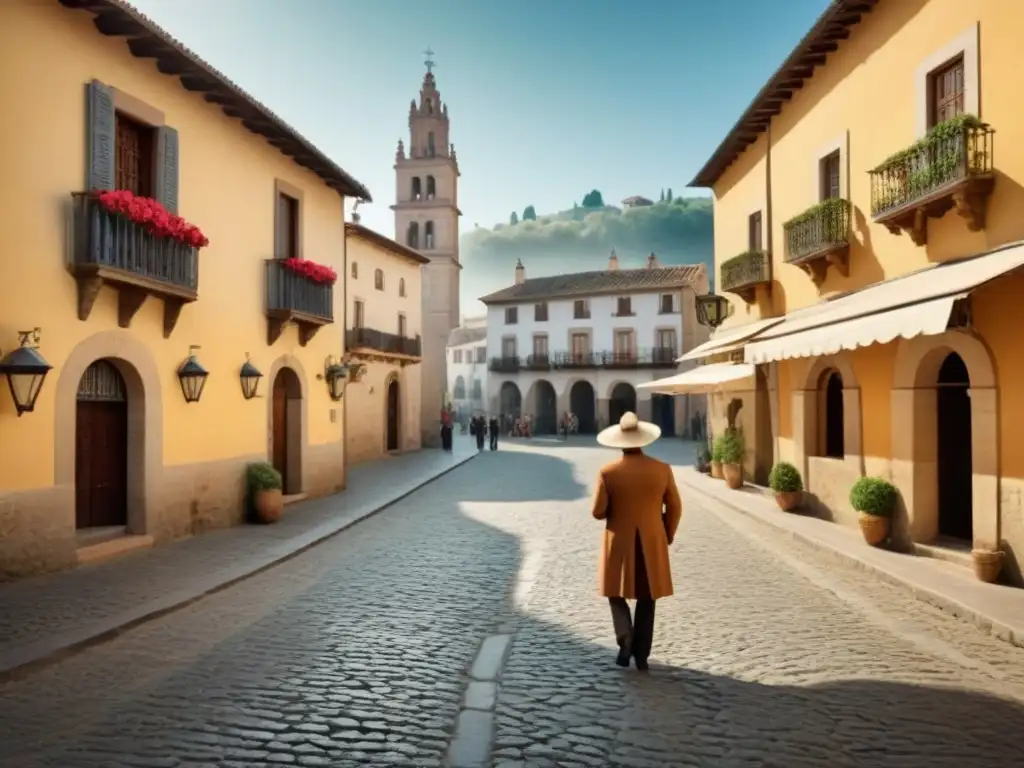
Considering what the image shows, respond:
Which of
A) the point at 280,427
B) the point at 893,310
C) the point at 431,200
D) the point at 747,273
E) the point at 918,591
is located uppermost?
the point at 431,200

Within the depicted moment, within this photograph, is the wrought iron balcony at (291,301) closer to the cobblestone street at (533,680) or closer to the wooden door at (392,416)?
the cobblestone street at (533,680)

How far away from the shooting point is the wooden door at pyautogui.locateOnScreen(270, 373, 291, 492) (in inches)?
662

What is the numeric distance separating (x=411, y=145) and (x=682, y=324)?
21.5 m

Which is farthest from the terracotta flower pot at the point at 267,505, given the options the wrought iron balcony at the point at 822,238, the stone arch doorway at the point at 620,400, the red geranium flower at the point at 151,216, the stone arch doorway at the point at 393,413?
the stone arch doorway at the point at 620,400

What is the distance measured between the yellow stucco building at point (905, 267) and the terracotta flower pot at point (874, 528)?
0.67 feet

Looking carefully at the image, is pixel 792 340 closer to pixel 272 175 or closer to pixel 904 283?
pixel 904 283

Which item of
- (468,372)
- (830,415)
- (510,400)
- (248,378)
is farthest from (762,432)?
(468,372)

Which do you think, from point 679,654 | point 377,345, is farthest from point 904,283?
point 377,345

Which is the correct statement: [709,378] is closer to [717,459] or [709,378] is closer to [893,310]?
[717,459]

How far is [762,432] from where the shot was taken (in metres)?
18.1

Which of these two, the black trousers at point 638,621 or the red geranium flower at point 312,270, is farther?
the red geranium flower at point 312,270

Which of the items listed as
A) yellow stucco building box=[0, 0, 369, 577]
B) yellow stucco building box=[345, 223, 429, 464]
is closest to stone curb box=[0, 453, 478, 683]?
yellow stucco building box=[0, 0, 369, 577]

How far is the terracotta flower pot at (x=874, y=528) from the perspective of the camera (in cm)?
1106

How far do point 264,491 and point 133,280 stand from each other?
487 centimetres
